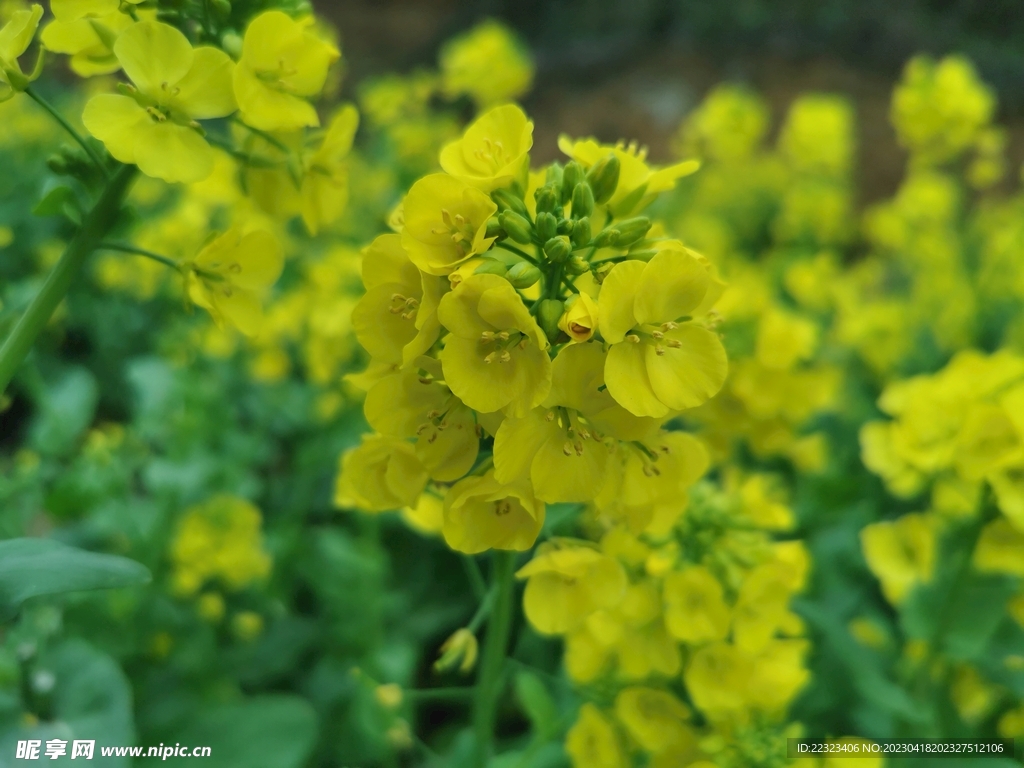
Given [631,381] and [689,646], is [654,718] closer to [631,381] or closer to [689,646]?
[689,646]

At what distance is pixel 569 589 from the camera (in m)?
0.98

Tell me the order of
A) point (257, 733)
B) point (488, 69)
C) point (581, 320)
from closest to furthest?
point (581, 320) < point (257, 733) < point (488, 69)

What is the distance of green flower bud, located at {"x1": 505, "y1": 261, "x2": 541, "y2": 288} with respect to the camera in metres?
0.81

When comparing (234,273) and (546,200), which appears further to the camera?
(234,273)

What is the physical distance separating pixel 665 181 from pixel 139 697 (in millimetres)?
1427

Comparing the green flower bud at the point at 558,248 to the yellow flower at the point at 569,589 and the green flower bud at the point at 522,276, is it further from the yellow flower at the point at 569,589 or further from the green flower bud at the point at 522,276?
the yellow flower at the point at 569,589

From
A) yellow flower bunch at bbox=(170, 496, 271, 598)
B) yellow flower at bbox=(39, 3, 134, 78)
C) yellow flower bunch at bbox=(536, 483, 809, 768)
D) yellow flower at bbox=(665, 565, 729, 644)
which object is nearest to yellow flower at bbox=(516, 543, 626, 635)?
yellow flower bunch at bbox=(536, 483, 809, 768)

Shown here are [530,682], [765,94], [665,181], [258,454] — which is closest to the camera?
[665,181]

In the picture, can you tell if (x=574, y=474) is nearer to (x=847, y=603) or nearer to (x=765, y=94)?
(x=847, y=603)

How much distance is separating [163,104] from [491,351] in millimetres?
486

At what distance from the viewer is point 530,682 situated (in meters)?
1.21

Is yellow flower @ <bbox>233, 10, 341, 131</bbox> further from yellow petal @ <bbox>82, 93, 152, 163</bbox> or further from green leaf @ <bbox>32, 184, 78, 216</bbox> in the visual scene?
green leaf @ <bbox>32, 184, 78, 216</bbox>

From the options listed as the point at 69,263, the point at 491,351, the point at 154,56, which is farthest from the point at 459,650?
the point at 154,56

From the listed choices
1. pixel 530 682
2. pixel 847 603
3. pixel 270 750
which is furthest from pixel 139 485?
pixel 847 603
